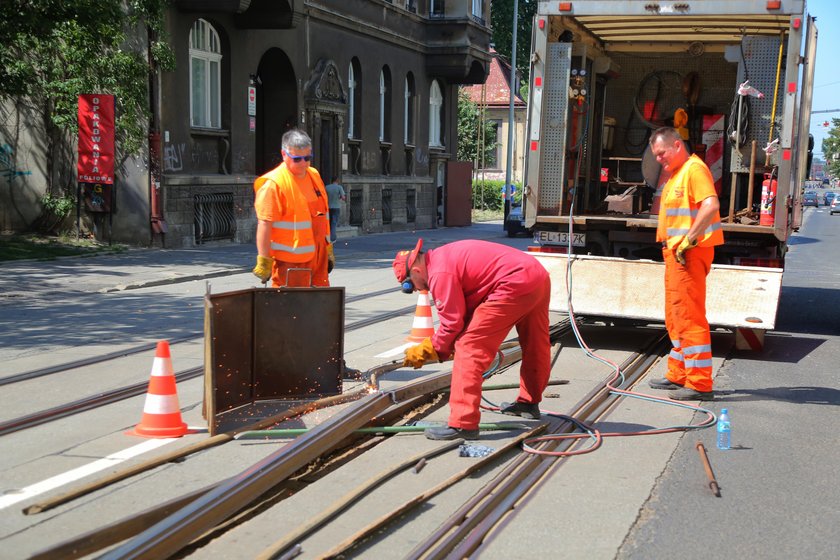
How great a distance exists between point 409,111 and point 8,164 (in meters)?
14.1

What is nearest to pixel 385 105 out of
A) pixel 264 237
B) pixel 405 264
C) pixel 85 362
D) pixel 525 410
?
pixel 85 362

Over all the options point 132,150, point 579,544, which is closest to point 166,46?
point 132,150

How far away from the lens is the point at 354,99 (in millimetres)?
27953

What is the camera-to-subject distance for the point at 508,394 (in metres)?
7.85

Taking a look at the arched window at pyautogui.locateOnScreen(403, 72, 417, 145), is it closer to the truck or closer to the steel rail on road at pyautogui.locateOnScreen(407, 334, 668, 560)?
the truck

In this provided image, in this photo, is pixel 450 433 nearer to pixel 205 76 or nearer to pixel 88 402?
pixel 88 402

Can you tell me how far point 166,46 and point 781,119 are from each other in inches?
477

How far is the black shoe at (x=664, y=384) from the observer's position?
26.7 feet

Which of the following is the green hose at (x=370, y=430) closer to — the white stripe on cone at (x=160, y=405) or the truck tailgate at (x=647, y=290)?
the white stripe on cone at (x=160, y=405)

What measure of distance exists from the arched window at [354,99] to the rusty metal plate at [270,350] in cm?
2074

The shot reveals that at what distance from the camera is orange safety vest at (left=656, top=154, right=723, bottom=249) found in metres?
8.11

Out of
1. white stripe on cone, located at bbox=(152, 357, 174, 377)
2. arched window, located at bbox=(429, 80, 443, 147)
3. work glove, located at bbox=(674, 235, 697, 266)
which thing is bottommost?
white stripe on cone, located at bbox=(152, 357, 174, 377)

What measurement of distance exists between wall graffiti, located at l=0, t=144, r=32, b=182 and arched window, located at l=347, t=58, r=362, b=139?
9609 mm

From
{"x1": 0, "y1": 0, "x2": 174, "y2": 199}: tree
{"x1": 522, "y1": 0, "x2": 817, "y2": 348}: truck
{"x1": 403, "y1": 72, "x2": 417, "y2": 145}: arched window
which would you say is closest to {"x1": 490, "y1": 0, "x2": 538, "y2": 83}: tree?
{"x1": 403, "y1": 72, "x2": 417, "y2": 145}: arched window
